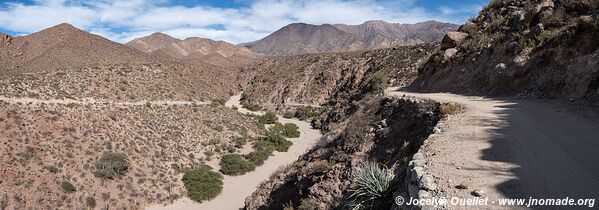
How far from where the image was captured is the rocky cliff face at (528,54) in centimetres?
1284

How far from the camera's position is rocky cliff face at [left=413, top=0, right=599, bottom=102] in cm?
1284

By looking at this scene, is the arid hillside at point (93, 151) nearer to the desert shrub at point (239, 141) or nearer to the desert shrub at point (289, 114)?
the desert shrub at point (239, 141)

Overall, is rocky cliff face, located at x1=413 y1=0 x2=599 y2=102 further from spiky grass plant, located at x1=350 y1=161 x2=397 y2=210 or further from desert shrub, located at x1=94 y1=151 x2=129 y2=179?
desert shrub, located at x1=94 y1=151 x2=129 y2=179

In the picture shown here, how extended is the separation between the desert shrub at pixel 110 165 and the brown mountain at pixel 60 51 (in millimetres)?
42083

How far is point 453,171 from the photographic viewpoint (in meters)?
7.05

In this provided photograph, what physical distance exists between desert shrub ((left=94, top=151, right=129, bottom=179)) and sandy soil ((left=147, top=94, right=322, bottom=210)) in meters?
3.74

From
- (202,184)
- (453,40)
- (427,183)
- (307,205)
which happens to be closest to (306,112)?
(202,184)

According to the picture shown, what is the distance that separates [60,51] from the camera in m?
72.6

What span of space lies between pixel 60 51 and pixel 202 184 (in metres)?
59.2

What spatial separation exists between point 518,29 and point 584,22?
488cm

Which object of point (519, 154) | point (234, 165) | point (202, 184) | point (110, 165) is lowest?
point (202, 184)

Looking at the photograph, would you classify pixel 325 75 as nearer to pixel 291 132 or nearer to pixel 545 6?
pixel 291 132

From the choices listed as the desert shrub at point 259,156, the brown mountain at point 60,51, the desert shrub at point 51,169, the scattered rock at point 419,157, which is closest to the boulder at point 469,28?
the scattered rock at point 419,157

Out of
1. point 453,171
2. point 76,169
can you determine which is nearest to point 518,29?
point 453,171
